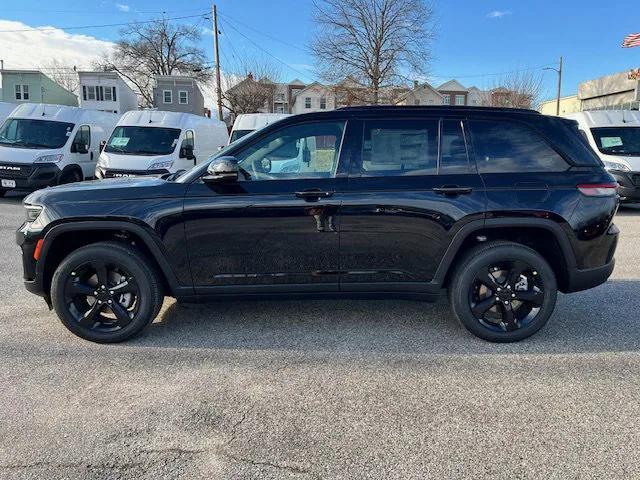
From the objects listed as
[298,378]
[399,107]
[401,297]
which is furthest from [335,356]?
[399,107]

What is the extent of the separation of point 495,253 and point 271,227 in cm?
173

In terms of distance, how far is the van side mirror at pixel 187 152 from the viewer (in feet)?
38.7

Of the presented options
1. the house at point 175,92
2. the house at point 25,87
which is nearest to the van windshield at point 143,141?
the house at point 175,92

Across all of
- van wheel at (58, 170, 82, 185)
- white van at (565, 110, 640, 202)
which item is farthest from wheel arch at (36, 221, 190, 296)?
white van at (565, 110, 640, 202)

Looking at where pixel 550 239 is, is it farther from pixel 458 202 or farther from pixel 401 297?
pixel 401 297

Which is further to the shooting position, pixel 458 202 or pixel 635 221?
pixel 635 221

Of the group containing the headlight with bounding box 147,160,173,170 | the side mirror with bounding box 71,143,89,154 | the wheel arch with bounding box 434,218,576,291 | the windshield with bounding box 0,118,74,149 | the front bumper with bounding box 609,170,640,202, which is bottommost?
the wheel arch with bounding box 434,218,576,291

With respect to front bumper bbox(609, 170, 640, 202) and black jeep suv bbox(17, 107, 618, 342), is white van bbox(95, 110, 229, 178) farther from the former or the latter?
front bumper bbox(609, 170, 640, 202)

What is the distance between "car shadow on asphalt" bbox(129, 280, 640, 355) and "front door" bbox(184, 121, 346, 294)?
380 millimetres

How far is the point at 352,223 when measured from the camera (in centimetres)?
371

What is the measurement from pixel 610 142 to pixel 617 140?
0.55 feet

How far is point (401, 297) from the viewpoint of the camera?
12.9 feet

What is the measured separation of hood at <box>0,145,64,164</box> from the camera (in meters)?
11.4

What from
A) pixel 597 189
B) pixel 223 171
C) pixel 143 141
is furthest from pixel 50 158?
pixel 597 189
